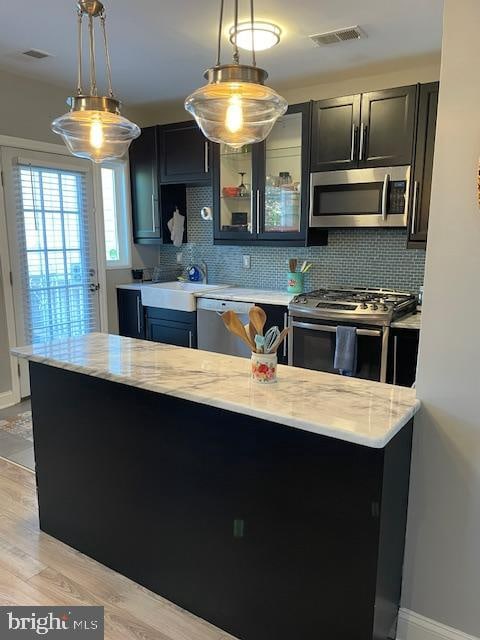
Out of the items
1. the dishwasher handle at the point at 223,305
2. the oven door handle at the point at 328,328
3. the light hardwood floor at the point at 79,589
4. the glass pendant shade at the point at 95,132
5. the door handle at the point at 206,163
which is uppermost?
the door handle at the point at 206,163

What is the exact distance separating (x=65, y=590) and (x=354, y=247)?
3073 mm

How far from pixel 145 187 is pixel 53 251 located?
113cm

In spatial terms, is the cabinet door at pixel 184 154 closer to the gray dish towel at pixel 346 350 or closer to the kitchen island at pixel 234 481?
the gray dish towel at pixel 346 350

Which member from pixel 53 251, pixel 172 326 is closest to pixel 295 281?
pixel 172 326

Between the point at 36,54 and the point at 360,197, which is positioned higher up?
the point at 36,54

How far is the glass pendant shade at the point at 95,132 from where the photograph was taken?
71.8 inches

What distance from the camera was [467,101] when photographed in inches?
53.0

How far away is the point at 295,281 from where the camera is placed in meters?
4.05

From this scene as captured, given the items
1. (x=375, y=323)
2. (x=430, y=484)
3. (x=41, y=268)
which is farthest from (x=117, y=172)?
(x=430, y=484)

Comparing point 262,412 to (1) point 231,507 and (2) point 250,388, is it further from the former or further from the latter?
(1) point 231,507

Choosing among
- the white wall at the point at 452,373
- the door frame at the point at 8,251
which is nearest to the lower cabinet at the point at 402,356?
the white wall at the point at 452,373

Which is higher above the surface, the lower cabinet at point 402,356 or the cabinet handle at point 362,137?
the cabinet handle at point 362,137

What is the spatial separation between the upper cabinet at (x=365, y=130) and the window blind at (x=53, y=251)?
219cm

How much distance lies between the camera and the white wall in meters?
1.35
